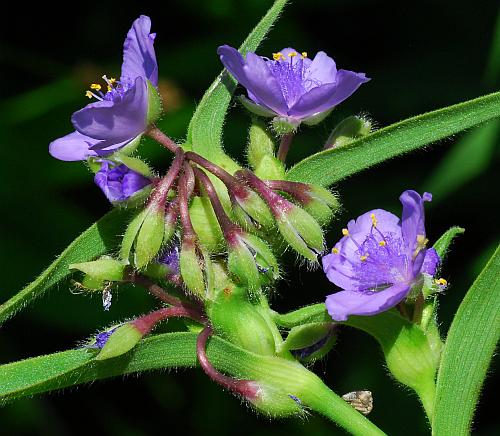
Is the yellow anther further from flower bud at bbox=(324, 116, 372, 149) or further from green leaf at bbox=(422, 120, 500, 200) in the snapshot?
green leaf at bbox=(422, 120, 500, 200)

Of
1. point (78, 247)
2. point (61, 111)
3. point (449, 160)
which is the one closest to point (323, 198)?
point (78, 247)

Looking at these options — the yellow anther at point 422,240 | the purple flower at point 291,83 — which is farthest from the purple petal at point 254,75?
the yellow anther at point 422,240

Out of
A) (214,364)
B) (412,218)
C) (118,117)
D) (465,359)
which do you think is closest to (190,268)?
(214,364)

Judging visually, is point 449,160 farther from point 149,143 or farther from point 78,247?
point 78,247

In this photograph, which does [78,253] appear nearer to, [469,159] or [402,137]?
[402,137]

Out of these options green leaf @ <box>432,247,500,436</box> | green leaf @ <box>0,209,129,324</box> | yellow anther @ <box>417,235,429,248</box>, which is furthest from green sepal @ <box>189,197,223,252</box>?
green leaf @ <box>432,247,500,436</box>
